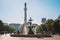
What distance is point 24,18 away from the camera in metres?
104

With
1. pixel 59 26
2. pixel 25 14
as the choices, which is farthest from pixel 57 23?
pixel 25 14

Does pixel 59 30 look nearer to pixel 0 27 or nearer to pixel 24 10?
pixel 24 10

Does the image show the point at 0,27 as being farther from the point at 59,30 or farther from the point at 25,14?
the point at 59,30

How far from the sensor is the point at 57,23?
77250mm

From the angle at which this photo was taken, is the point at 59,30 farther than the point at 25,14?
No

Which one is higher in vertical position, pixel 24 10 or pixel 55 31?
pixel 24 10

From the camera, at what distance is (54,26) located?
258 feet

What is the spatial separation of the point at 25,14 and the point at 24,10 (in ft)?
5.83

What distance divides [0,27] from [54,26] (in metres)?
32.8

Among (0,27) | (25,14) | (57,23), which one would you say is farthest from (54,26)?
(0,27)

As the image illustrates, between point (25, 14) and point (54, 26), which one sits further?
point (25, 14)

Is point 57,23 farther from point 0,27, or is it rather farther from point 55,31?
point 0,27

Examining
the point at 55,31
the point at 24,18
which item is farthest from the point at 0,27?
the point at 55,31

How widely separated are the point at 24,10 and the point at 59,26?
25.4 meters
